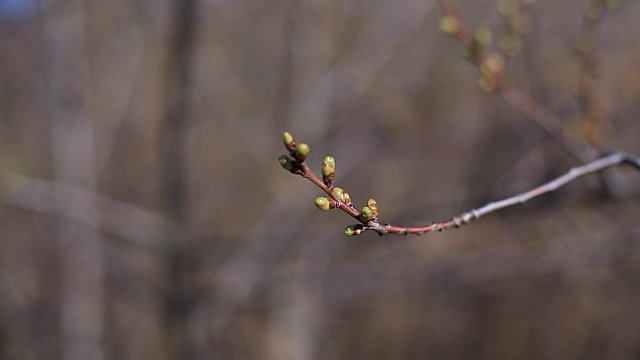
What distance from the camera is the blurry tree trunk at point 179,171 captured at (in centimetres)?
177

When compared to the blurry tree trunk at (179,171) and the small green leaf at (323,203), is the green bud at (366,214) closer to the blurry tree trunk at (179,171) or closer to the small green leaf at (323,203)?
the small green leaf at (323,203)

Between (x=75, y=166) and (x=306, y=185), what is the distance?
1.03 m

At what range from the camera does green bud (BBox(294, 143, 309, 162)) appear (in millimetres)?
584

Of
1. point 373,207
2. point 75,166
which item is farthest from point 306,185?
point 373,207

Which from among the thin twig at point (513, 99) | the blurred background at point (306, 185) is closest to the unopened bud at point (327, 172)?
the thin twig at point (513, 99)

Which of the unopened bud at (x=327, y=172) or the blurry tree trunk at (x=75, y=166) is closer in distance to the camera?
the unopened bud at (x=327, y=172)

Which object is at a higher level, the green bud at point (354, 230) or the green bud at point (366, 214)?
the green bud at point (366, 214)

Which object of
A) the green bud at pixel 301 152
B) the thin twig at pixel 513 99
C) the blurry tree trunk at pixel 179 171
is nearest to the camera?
the green bud at pixel 301 152

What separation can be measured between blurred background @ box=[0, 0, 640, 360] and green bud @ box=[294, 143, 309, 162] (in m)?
0.91

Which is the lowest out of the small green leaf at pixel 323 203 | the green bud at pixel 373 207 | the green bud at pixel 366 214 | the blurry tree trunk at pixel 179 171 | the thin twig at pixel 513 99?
the green bud at pixel 366 214

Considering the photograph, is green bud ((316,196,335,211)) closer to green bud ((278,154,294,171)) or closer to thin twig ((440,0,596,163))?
green bud ((278,154,294,171))

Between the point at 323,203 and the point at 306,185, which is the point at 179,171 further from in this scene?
the point at 323,203

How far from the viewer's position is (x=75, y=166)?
2771mm

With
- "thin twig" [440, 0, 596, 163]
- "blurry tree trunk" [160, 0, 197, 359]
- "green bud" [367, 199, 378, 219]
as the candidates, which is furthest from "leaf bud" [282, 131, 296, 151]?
"blurry tree trunk" [160, 0, 197, 359]
